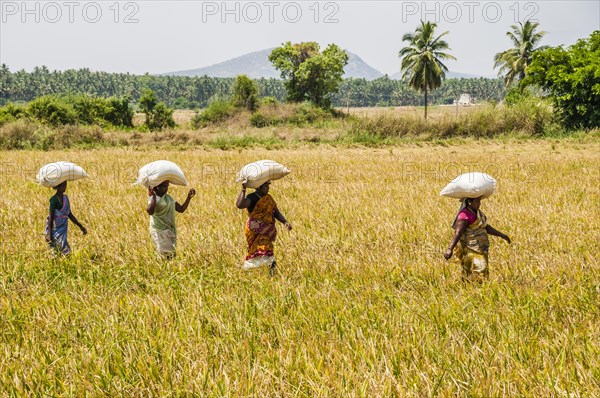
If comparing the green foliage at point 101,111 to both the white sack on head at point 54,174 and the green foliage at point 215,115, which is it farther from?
the white sack on head at point 54,174

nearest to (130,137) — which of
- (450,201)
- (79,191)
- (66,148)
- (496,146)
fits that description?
(66,148)

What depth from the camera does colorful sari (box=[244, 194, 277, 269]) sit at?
460 cm

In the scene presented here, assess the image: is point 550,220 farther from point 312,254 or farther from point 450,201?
point 312,254

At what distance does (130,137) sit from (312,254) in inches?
922

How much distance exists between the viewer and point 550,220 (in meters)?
6.57

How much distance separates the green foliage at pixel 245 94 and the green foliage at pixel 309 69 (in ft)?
40.9

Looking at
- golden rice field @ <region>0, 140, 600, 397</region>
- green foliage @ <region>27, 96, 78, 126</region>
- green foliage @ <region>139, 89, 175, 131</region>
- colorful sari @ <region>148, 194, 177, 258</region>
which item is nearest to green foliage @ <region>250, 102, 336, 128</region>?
green foliage @ <region>139, 89, 175, 131</region>

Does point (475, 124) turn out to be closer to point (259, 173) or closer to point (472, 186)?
point (472, 186)

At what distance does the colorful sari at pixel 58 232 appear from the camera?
5.12 metres

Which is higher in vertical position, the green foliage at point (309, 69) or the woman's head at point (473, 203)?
the green foliage at point (309, 69)

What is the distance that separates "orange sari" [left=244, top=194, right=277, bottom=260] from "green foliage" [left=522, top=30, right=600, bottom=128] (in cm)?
2531

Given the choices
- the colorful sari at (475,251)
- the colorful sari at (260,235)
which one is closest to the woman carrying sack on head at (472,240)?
the colorful sari at (475,251)

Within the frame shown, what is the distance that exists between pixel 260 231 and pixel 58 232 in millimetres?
2515

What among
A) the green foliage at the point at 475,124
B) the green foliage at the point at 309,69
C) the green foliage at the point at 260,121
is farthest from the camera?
the green foliage at the point at 309,69
